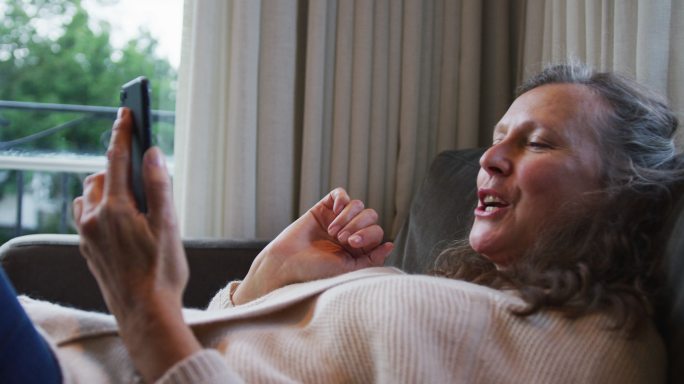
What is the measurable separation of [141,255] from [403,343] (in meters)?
0.31

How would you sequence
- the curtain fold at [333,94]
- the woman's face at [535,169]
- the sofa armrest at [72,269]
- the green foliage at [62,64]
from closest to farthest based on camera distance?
→ 1. the woman's face at [535,169]
2. the sofa armrest at [72,269]
3. the curtain fold at [333,94]
4. the green foliage at [62,64]

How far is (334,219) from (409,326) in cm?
48

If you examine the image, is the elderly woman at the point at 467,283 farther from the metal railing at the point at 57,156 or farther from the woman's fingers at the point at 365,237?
the metal railing at the point at 57,156

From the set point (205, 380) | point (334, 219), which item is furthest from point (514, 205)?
point (205, 380)

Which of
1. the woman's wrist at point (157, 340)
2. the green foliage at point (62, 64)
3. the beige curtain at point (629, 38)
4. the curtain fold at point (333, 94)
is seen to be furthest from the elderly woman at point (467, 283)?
the green foliage at point (62, 64)

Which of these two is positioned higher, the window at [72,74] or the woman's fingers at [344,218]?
the window at [72,74]

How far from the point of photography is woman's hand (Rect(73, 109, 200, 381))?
77 cm

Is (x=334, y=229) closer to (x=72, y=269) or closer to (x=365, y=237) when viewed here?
(x=365, y=237)

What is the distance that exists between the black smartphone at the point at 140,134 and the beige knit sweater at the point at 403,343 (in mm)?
201

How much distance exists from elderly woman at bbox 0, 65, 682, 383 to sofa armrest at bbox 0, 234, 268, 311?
50 centimetres

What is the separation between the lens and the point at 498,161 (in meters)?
1.21

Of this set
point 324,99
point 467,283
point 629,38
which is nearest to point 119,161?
point 467,283

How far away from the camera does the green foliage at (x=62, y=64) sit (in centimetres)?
234

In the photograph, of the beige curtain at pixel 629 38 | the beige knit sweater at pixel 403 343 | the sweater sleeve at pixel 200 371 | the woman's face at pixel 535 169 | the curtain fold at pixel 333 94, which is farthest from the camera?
the curtain fold at pixel 333 94
